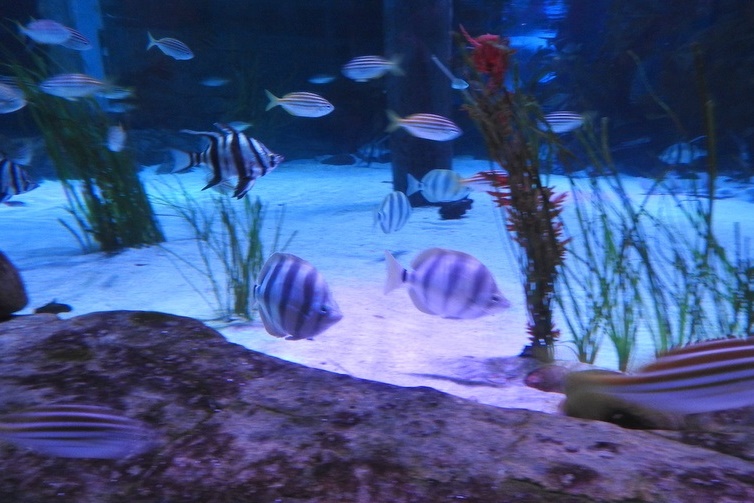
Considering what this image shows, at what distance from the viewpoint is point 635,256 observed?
612 centimetres

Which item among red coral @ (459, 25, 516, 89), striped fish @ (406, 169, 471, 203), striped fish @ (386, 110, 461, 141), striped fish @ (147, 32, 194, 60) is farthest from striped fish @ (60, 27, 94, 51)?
red coral @ (459, 25, 516, 89)

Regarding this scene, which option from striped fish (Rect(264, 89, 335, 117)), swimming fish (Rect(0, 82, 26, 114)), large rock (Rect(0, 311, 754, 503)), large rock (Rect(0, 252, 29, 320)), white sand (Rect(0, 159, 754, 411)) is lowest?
white sand (Rect(0, 159, 754, 411))

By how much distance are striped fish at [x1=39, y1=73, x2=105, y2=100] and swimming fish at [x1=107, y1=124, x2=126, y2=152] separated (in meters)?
0.64

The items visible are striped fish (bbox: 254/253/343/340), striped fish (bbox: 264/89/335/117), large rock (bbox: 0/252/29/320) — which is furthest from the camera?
striped fish (bbox: 264/89/335/117)

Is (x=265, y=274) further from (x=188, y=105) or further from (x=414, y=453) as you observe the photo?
(x=188, y=105)

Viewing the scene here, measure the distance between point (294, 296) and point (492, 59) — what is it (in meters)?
2.04

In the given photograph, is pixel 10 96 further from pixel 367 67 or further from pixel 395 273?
pixel 395 273

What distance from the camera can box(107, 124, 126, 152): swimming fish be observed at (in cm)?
607

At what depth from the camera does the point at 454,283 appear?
2.90 m

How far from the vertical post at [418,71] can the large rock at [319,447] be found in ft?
22.8

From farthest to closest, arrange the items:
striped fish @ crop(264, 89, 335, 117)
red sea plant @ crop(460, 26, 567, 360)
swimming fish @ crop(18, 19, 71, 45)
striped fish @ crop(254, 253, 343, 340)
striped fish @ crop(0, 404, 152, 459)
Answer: swimming fish @ crop(18, 19, 71, 45) < striped fish @ crop(264, 89, 335, 117) < red sea plant @ crop(460, 26, 567, 360) < striped fish @ crop(254, 253, 343, 340) < striped fish @ crop(0, 404, 152, 459)

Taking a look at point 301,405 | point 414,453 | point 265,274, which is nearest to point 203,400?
point 301,405

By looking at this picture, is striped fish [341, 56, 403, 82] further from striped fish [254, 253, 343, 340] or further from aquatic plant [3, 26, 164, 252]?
striped fish [254, 253, 343, 340]

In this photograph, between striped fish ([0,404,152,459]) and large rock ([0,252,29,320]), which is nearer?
striped fish ([0,404,152,459])
